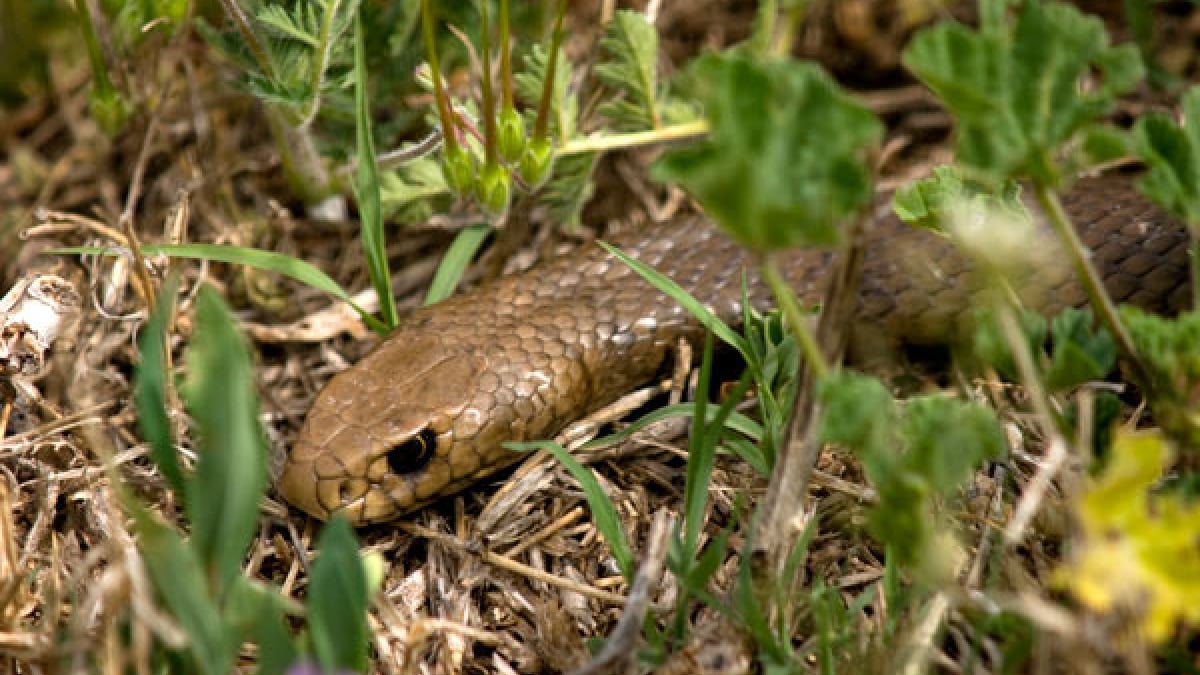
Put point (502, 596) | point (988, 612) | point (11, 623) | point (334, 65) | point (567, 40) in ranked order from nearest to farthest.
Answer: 1. point (988, 612)
2. point (11, 623)
3. point (502, 596)
4. point (334, 65)
5. point (567, 40)

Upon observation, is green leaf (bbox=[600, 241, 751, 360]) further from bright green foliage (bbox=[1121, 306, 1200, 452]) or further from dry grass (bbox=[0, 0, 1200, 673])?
bright green foliage (bbox=[1121, 306, 1200, 452])

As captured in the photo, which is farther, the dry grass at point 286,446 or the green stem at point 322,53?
the green stem at point 322,53

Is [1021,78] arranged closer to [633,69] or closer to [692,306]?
[692,306]

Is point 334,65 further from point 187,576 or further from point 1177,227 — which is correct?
point 1177,227

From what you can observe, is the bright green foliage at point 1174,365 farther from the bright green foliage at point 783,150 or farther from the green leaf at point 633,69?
the green leaf at point 633,69

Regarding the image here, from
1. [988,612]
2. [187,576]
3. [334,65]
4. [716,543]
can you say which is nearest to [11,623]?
[187,576]

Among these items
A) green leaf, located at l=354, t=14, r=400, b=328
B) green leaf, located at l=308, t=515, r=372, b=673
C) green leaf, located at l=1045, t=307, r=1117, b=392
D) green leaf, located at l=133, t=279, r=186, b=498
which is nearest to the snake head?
green leaf, located at l=354, t=14, r=400, b=328

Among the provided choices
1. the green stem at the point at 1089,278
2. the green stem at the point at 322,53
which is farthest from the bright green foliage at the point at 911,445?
the green stem at the point at 322,53
